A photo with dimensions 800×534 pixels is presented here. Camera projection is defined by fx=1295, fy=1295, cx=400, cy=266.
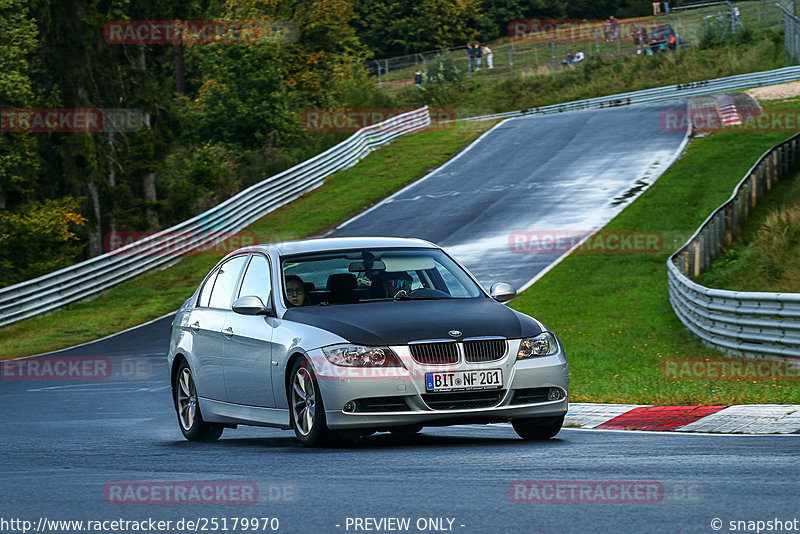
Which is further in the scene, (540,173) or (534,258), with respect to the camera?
(540,173)

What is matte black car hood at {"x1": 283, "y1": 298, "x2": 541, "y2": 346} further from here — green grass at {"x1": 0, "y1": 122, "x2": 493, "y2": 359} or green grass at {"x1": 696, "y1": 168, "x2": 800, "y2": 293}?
green grass at {"x1": 0, "y1": 122, "x2": 493, "y2": 359}

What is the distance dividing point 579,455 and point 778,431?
2.12m

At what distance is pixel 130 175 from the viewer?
49344 millimetres

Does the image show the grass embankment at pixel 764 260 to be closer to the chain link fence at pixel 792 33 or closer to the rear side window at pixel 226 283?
the rear side window at pixel 226 283

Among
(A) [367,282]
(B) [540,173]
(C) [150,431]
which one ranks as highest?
(A) [367,282]

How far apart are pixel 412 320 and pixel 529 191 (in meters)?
33.6

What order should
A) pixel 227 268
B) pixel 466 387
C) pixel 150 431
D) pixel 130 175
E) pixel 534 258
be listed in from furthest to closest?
pixel 130 175, pixel 534 258, pixel 150 431, pixel 227 268, pixel 466 387

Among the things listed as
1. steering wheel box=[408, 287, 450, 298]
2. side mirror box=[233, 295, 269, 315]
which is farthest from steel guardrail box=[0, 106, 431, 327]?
steering wheel box=[408, 287, 450, 298]

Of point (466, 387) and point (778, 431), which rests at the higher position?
point (466, 387)

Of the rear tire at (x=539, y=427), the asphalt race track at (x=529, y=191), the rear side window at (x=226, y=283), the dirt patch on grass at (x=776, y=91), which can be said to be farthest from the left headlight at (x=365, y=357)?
the dirt patch on grass at (x=776, y=91)

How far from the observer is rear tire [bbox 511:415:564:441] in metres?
9.99

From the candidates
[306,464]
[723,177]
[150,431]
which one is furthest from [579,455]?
[723,177]

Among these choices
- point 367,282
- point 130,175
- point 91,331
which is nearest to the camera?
point 367,282

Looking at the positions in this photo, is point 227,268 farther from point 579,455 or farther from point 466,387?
point 579,455
